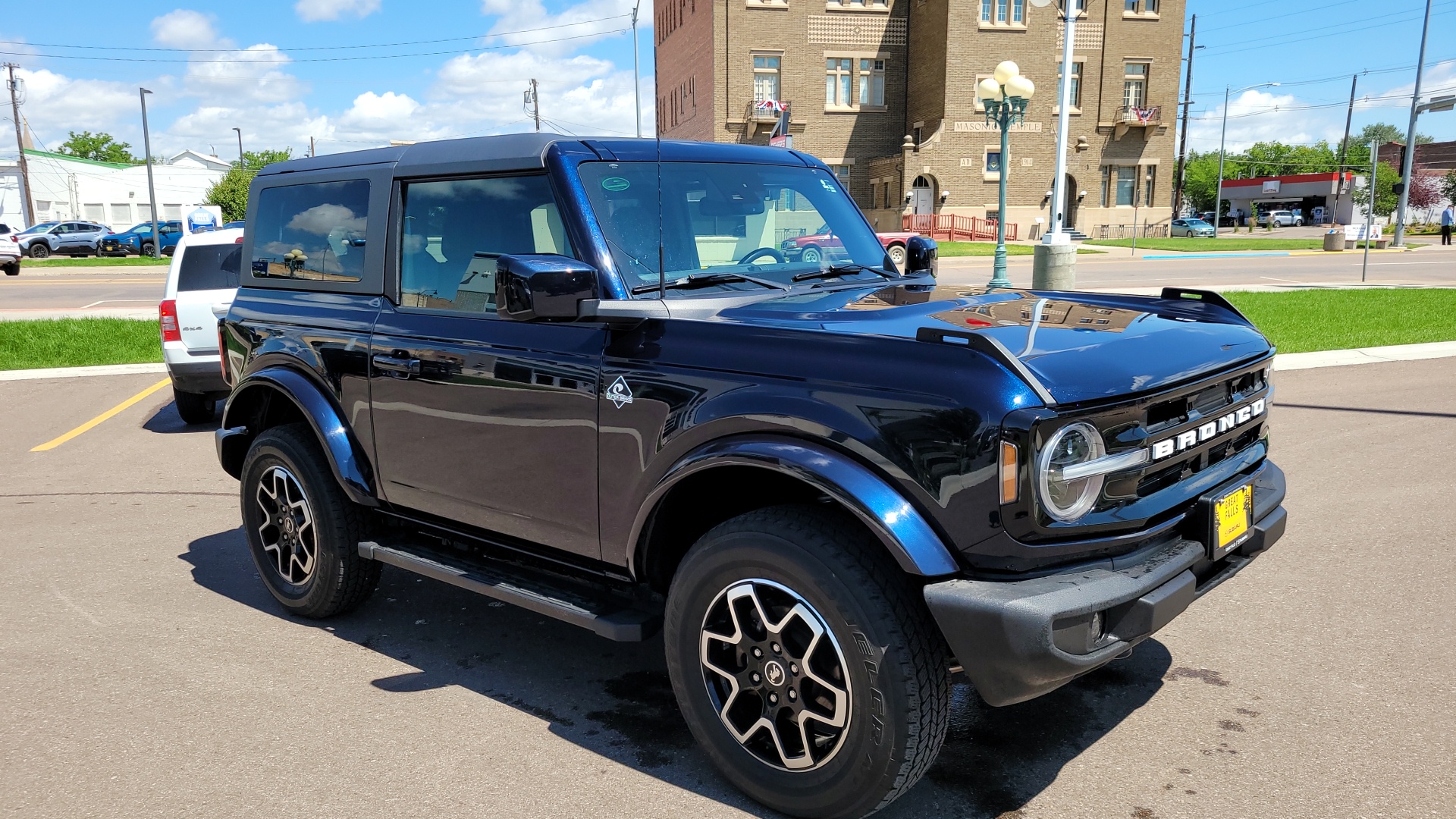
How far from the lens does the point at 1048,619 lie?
2559 mm

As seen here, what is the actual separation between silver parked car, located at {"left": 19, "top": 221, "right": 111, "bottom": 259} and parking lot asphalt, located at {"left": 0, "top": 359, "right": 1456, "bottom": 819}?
43.6 meters

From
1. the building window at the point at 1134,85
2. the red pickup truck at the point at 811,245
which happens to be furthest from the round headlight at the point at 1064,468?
the building window at the point at 1134,85

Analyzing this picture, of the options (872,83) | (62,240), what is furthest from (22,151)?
(872,83)

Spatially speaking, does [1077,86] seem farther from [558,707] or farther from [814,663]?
[814,663]

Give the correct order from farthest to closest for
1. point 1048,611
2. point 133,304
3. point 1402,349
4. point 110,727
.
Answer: point 133,304
point 1402,349
point 110,727
point 1048,611

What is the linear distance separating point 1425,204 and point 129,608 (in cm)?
10667

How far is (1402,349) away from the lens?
39.7ft

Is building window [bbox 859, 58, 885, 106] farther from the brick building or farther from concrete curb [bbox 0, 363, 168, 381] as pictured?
concrete curb [bbox 0, 363, 168, 381]

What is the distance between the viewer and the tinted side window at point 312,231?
438 cm

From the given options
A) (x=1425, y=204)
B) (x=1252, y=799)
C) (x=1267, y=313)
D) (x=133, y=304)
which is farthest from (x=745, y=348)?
(x=1425, y=204)

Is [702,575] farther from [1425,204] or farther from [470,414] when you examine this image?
[1425,204]

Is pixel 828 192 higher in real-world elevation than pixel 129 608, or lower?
higher

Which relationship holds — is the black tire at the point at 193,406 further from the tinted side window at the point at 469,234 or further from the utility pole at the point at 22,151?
the utility pole at the point at 22,151

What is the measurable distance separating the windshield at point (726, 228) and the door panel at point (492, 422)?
397 millimetres
